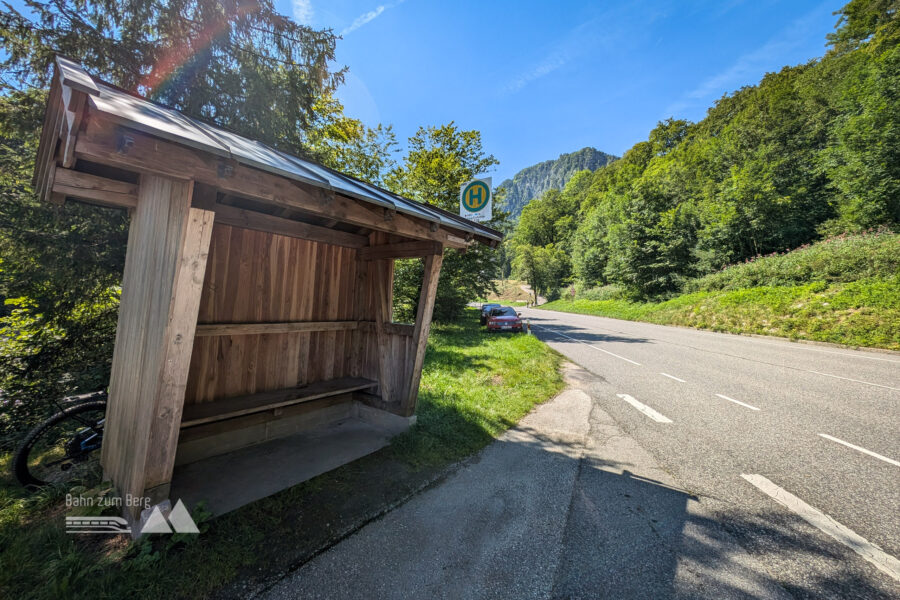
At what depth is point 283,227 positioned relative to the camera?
13.0 ft

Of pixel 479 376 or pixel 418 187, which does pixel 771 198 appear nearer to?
pixel 418 187

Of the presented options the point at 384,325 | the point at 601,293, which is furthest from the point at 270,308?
the point at 601,293

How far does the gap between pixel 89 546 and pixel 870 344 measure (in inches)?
684

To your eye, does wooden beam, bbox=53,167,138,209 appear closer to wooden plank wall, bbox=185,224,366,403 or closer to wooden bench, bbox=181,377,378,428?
wooden plank wall, bbox=185,224,366,403

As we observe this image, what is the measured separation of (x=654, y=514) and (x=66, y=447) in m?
5.54

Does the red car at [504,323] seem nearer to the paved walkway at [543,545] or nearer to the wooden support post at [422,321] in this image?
the wooden support post at [422,321]

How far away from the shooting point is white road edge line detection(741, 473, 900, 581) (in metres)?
2.21

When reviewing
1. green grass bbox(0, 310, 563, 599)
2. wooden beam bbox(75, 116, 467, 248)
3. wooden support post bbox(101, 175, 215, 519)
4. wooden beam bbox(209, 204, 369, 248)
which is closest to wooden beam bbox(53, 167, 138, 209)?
wooden support post bbox(101, 175, 215, 519)

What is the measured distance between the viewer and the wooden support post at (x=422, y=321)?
13.4 feet

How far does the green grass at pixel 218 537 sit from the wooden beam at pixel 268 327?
1529 mm

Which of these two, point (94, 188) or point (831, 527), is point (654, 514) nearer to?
point (831, 527)

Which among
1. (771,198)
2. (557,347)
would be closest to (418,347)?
(557,347)

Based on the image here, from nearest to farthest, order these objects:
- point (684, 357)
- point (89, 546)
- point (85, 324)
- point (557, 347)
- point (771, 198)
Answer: point (89, 546) < point (85, 324) < point (684, 357) < point (557, 347) < point (771, 198)

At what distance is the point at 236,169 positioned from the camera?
2.14m
